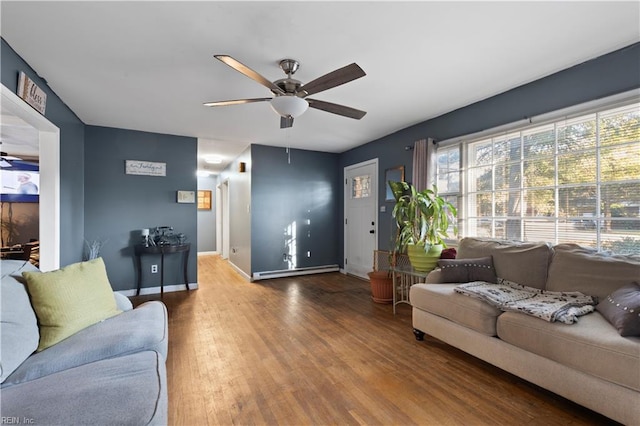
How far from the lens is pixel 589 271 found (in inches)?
81.7

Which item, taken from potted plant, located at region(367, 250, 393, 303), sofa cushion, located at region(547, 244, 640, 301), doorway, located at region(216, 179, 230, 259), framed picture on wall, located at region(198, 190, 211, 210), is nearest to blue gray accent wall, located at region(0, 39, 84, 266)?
doorway, located at region(216, 179, 230, 259)

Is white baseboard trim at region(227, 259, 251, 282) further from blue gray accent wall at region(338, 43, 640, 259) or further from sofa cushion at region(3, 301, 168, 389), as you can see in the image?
sofa cushion at region(3, 301, 168, 389)

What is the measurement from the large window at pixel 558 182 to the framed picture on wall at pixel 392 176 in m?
0.89

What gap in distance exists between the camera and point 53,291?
1.64m

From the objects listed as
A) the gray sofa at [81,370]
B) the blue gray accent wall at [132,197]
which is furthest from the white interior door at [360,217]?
the gray sofa at [81,370]

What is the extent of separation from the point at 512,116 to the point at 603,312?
1.96 meters

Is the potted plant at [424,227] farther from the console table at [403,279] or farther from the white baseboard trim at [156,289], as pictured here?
the white baseboard trim at [156,289]

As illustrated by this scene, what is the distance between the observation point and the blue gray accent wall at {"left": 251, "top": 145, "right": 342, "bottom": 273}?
205 inches

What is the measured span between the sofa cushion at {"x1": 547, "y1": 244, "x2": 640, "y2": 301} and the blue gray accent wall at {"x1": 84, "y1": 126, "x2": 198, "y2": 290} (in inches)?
181

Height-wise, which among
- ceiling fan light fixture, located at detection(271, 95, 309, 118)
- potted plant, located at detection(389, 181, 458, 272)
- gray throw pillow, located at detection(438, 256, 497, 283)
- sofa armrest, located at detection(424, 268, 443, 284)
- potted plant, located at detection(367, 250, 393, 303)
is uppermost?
ceiling fan light fixture, located at detection(271, 95, 309, 118)

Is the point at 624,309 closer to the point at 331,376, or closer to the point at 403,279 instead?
the point at 331,376

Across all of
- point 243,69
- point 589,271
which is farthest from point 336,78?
point 589,271

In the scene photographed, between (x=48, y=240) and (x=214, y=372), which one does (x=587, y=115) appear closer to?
(x=214, y=372)

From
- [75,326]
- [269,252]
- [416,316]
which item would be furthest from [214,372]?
[269,252]
